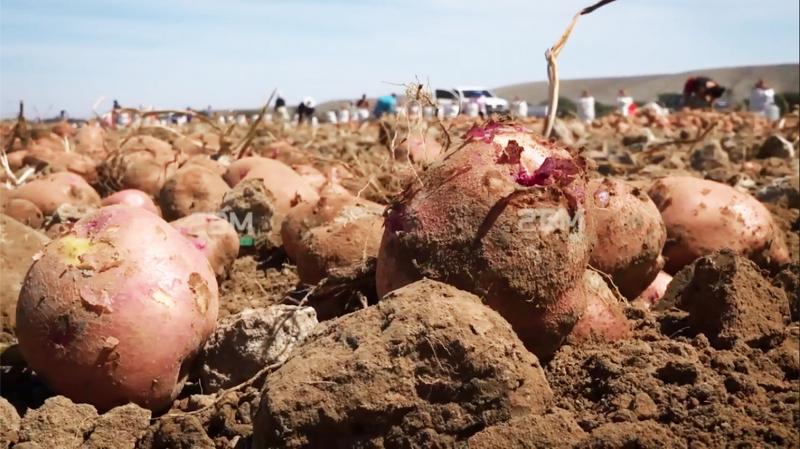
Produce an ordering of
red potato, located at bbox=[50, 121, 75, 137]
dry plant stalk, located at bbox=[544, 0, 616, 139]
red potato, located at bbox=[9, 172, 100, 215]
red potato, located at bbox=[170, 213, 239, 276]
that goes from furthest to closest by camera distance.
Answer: red potato, located at bbox=[50, 121, 75, 137] < red potato, located at bbox=[9, 172, 100, 215] < red potato, located at bbox=[170, 213, 239, 276] < dry plant stalk, located at bbox=[544, 0, 616, 139]

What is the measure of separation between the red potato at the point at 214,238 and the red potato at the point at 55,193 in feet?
5.43

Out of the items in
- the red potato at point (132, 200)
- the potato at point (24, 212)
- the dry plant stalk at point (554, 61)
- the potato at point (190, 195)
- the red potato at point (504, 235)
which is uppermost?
the dry plant stalk at point (554, 61)

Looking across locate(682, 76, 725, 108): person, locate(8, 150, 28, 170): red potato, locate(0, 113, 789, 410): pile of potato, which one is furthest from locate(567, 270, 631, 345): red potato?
locate(682, 76, 725, 108): person

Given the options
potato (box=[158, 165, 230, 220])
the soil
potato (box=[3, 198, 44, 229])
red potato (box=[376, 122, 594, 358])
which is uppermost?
A: red potato (box=[376, 122, 594, 358])

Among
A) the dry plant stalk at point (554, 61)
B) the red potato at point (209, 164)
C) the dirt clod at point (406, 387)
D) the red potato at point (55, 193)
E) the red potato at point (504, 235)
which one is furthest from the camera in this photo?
the red potato at point (209, 164)

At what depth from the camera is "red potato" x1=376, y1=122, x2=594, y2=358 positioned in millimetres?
2410

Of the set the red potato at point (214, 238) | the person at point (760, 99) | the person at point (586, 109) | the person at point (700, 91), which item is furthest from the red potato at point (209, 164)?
the person at point (700, 91)

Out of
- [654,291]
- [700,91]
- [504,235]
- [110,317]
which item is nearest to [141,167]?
[110,317]

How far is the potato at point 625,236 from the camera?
3.11 meters

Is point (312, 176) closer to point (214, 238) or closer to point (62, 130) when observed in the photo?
point (214, 238)

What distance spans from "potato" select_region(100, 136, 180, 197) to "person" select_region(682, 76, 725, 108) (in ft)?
69.1

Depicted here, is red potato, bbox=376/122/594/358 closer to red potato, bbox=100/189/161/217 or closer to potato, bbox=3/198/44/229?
red potato, bbox=100/189/161/217

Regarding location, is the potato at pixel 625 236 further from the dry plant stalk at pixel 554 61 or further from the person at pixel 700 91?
the person at pixel 700 91

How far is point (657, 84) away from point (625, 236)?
66.0 metres
